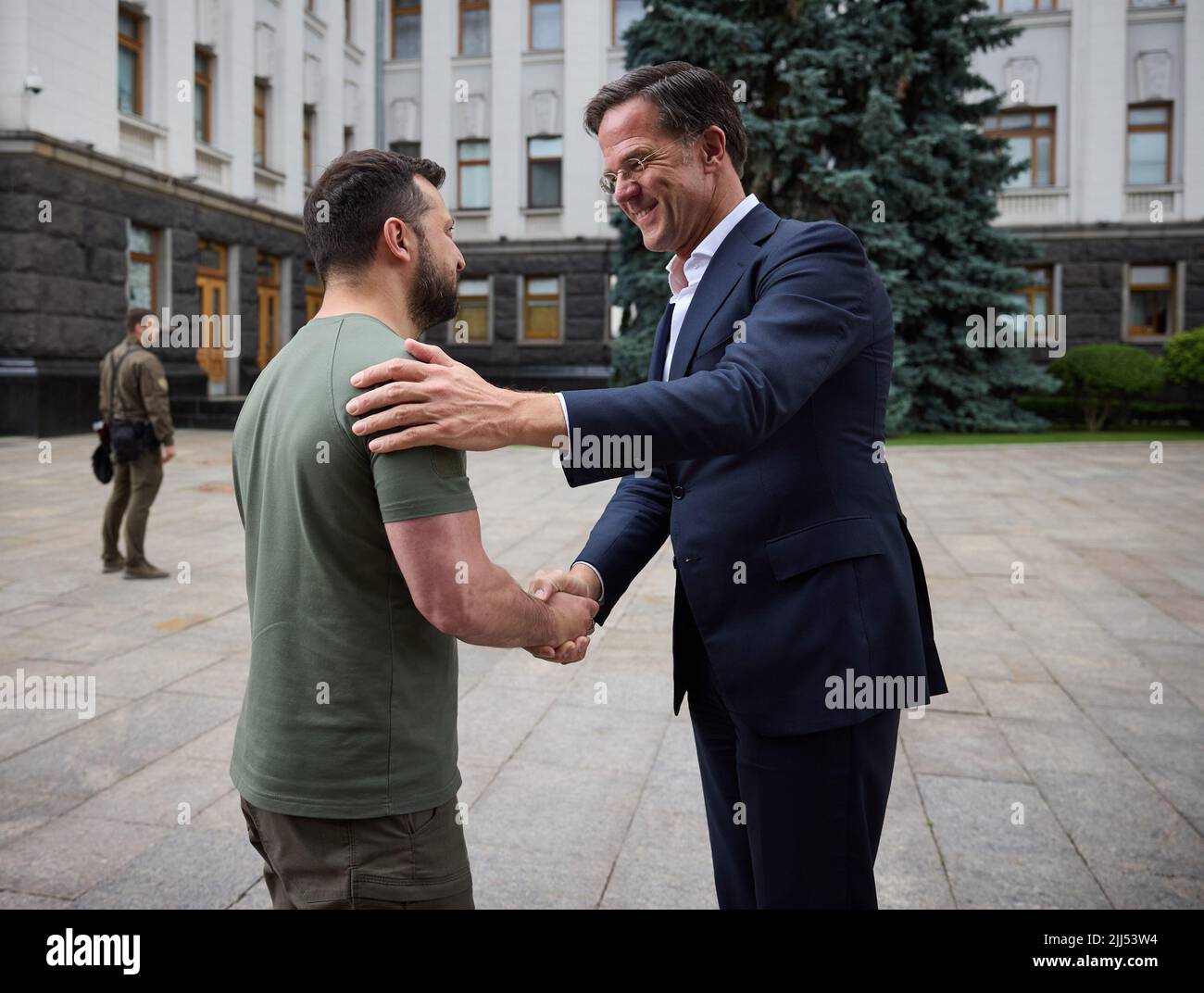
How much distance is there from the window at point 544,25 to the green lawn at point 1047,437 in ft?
48.6

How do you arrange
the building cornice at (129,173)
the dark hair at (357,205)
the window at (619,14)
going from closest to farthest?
the dark hair at (357,205) → the building cornice at (129,173) → the window at (619,14)

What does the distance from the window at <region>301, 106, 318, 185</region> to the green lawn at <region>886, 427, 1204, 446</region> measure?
53.0 feet

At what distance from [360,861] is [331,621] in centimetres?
42

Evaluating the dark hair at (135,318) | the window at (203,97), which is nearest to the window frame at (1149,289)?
the window at (203,97)

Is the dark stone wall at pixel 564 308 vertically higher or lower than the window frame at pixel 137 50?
lower

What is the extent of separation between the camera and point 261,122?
984 inches

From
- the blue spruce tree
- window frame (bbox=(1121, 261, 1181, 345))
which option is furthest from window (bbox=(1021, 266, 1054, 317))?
the blue spruce tree

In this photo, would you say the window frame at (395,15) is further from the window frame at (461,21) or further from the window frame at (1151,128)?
the window frame at (1151,128)

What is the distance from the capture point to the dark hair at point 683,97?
85.4 inches

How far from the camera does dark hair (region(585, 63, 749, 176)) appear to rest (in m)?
2.17

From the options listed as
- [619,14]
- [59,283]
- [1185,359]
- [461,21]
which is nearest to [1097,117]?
[1185,359]

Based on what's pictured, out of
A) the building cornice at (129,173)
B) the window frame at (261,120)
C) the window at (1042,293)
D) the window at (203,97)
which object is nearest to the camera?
the building cornice at (129,173)

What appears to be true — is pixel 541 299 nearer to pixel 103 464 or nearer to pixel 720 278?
pixel 103 464

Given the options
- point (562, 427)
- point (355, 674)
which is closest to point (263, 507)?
point (355, 674)
